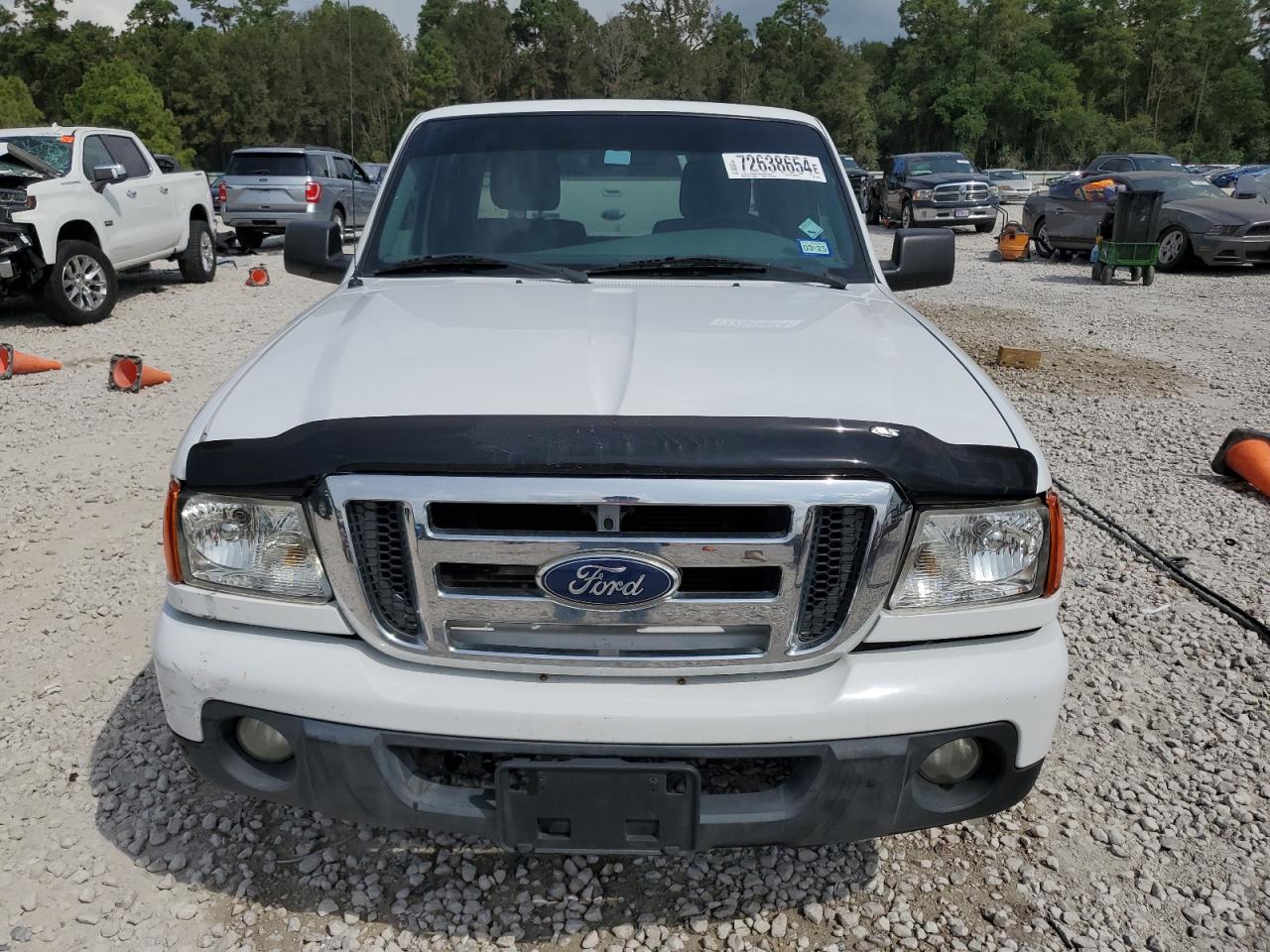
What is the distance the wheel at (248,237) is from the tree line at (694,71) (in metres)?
37.5

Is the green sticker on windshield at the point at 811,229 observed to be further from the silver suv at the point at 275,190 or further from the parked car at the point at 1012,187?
the parked car at the point at 1012,187

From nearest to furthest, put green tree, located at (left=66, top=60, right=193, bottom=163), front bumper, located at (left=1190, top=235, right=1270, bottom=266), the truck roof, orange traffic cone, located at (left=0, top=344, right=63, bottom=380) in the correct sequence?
the truck roof < orange traffic cone, located at (left=0, top=344, right=63, bottom=380) < front bumper, located at (left=1190, top=235, right=1270, bottom=266) < green tree, located at (left=66, top=60, right=193, bottom=163)

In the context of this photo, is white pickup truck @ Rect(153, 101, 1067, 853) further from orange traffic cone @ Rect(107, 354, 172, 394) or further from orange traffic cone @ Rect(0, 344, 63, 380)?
orange traffic cone @ Rect(0, 344, 63, 380)

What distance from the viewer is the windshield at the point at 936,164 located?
23.3 metres

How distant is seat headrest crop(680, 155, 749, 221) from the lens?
11.2 ft

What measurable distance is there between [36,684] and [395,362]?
6.85 ft

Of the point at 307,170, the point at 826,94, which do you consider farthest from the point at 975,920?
the point at 826,94

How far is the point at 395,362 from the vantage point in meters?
2.29

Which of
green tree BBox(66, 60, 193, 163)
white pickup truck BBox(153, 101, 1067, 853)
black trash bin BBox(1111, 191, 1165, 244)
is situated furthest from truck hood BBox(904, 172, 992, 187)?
green tree BBox(66, 60, 193, 163)

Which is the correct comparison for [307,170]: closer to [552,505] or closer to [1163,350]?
[1163,350]

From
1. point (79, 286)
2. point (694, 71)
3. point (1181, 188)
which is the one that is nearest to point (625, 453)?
point (79, 286)

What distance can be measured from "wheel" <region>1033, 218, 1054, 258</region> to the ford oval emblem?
17477mm

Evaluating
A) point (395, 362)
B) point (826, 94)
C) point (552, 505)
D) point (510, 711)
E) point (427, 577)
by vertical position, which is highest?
point (826, 94)

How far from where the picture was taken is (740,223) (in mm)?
3402
